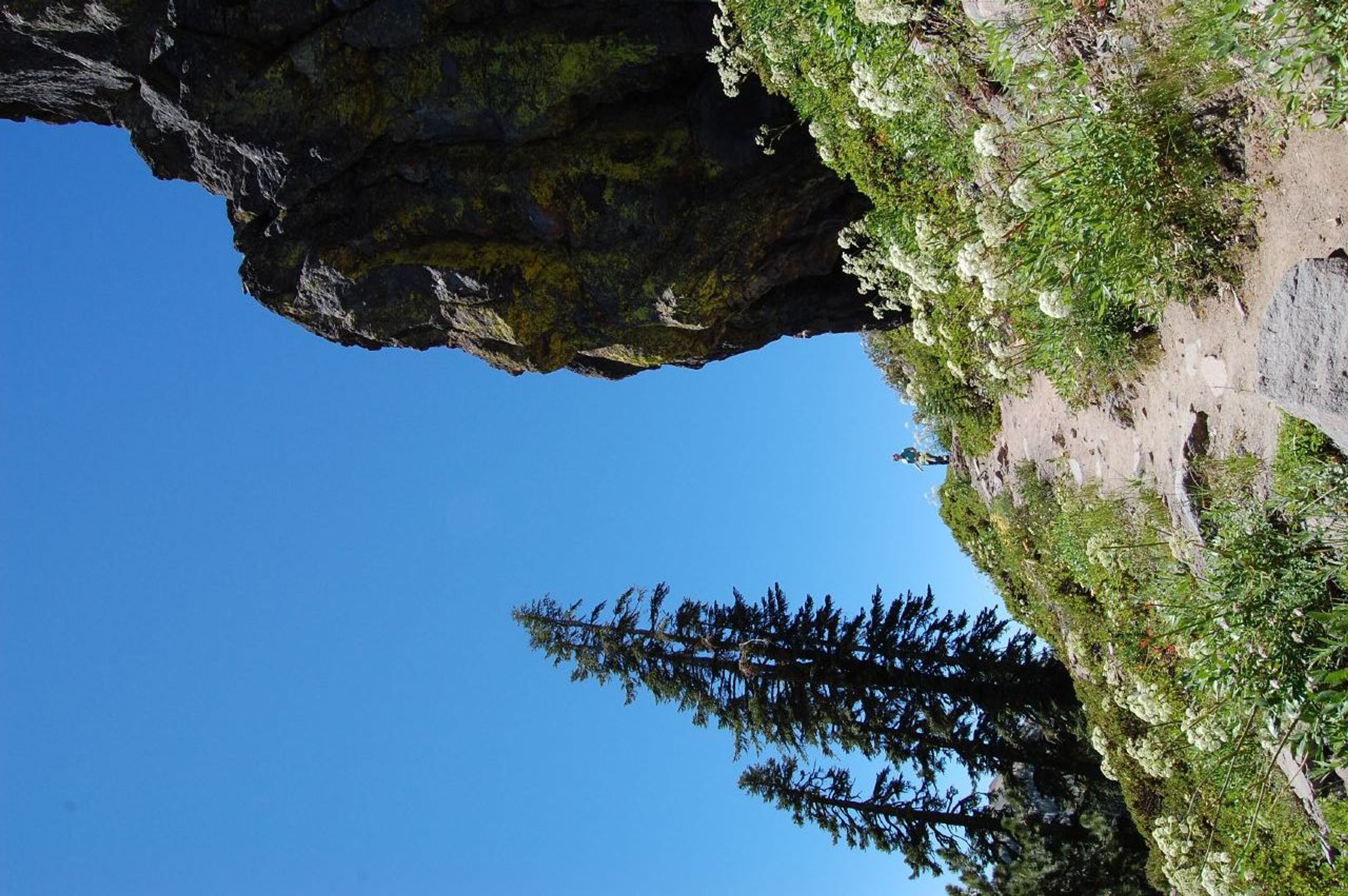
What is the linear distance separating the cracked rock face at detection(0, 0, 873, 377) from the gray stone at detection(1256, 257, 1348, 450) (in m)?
6.95

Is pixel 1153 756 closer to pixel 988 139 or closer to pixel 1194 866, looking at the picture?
pixel 1194 866

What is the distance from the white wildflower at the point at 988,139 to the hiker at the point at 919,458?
10.1 meters

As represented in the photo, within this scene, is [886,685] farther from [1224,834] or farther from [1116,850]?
[1224,834]

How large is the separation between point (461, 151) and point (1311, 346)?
10.6m

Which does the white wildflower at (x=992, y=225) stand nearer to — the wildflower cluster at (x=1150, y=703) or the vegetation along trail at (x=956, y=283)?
the vegetation along trail at (x=956, y=283)

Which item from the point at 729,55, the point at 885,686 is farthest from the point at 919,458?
the point at 729,55

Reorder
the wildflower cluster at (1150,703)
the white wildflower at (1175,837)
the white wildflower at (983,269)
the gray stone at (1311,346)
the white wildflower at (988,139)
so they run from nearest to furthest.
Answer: the gray stone at (1311,346) → the white wildflower at (988,139) → the white wildflower at (983,269) → the white wildflower at (1175,837) → the wildflower cluster at (1150,703)

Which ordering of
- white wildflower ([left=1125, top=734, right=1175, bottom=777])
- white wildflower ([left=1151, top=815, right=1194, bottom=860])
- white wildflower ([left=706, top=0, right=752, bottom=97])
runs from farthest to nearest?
1. white wildflower ([left=706, top=0, right=752, bottom=97])
2. white wildflower ([left=1125, top=734, right=1175, bottom=777])
3. white wildflower ([left=1151, top=815, right=1194, bottom=860])

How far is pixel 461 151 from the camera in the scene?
1288 cm

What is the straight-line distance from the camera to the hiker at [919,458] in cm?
1811

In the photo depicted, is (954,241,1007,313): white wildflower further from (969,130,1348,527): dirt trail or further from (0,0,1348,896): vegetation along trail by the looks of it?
(969,130,1348,527): dirt trail

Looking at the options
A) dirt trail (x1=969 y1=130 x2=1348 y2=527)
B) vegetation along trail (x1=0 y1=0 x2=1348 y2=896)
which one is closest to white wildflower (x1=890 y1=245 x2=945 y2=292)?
vegetation along trail (x1=0 y1=0 x2=1348 y2=896)

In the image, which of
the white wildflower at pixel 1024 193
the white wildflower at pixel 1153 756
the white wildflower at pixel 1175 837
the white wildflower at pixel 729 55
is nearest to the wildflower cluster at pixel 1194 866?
the white wildflower at pixel 1175 837

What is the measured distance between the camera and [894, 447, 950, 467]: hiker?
18109 millimetres
